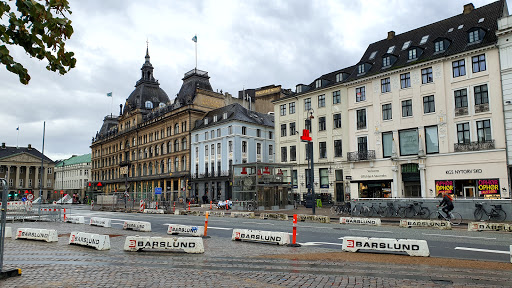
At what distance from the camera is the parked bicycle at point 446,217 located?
22.3m

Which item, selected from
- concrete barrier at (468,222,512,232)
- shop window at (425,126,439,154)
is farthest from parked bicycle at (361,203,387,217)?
shop window at (425,126,439,154)

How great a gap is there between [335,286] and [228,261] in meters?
3.77

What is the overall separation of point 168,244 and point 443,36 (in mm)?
36208

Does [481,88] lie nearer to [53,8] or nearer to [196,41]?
[53,8]

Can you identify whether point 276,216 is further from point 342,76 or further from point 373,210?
point 342,76

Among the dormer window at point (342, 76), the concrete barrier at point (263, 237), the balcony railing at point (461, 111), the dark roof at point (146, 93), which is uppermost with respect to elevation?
the dark roof at point (146, 93)

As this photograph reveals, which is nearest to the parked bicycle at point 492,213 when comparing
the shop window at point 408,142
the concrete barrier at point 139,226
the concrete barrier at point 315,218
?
the concrete barrier at point 315,218

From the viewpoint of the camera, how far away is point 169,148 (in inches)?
2879

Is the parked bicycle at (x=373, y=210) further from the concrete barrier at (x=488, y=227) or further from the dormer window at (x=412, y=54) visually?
the dormer window at (x=412, y=54)

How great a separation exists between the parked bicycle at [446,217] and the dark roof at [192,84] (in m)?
52.5

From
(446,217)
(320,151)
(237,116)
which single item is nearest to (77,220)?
(446,217)

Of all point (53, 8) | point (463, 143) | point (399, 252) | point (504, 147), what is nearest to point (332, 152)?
point (463, 143)

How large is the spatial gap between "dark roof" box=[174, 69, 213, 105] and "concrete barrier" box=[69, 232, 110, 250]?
189 feet

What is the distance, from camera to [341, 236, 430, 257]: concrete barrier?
1107cm
